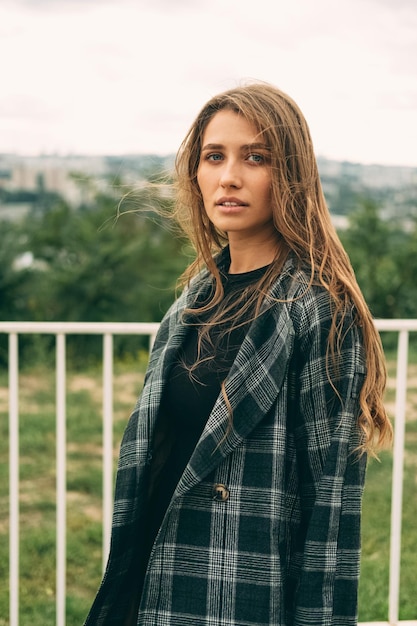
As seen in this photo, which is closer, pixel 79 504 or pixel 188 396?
pixel 188 396

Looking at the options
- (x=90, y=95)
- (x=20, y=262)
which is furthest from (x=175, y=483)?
(x=20, y=262)

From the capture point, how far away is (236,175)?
1413 mm

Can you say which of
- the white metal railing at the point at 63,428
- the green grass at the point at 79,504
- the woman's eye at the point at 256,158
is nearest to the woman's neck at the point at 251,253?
the woman's eye at the point at 256,158

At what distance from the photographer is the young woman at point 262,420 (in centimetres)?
133

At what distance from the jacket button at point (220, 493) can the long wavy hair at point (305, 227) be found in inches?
10.6

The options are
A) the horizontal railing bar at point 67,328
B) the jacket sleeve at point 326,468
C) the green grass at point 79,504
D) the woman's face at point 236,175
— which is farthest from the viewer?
the green grass at point 79,504

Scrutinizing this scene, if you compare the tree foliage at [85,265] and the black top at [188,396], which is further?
the tree foliage at [85,265]

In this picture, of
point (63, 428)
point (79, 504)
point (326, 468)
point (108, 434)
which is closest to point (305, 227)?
point (326, 468)

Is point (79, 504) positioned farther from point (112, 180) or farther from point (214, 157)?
point (214, 157)

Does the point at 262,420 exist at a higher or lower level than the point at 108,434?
higher

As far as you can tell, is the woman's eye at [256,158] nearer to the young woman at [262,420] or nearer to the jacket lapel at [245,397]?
the young woman at [262,420]

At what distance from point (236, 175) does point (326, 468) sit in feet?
1.88

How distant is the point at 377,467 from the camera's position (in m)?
4.23

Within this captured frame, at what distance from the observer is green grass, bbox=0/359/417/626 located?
2.84 meters
